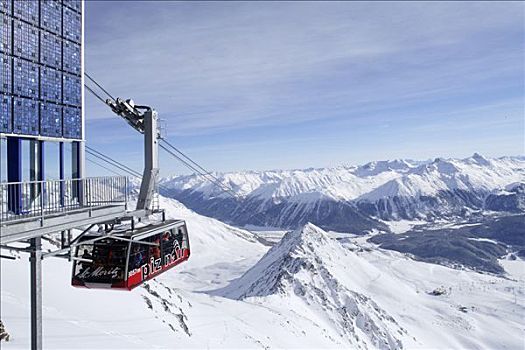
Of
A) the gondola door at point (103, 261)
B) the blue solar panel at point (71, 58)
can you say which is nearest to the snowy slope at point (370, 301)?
the gondola door at point (103, 261)

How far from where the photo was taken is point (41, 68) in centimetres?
1867

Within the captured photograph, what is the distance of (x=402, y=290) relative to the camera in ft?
515

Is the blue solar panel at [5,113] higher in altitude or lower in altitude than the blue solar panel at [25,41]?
lower

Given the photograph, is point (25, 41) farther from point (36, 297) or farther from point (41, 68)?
point (36, 297)

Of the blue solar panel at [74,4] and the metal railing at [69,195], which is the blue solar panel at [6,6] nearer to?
the blue solar panel at [74,4]

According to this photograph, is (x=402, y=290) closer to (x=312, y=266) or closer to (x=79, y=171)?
(x=312, y=266)

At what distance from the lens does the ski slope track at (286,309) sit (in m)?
36.4

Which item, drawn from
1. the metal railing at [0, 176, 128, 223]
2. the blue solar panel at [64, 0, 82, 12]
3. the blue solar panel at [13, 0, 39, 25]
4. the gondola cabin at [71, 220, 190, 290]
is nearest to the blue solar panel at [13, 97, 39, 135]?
the metal railing at [0, 176, 128, 223]

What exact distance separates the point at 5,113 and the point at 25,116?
3.33 ft

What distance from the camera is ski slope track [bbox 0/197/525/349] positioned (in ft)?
119

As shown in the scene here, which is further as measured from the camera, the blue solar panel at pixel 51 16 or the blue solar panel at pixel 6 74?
the blue solar panel at pixel 51 16

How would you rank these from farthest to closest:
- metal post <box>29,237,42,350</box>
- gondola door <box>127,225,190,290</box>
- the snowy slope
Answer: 1. the snowy slope
2. gondola door <box>127,225,190,290</box>
3. metal post <box>29,237,42,350</box>

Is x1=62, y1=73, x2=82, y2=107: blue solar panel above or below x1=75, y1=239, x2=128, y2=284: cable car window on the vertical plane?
above

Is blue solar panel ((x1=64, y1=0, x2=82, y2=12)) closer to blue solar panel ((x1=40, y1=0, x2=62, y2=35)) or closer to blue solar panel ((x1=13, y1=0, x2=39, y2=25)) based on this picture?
blue solar panel ((x1=40, y1=0, x2=62, y2=35))
